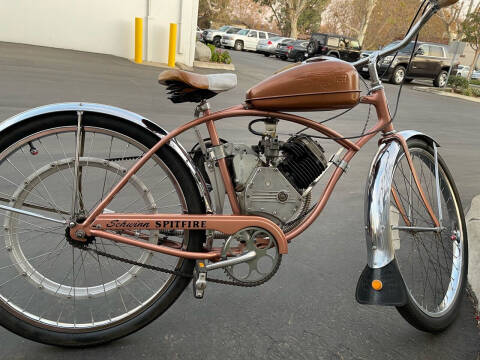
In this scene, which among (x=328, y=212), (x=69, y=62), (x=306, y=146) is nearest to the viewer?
(x=306, y=146)

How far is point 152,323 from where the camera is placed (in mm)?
2154

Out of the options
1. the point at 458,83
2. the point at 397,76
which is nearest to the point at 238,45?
the point at 397,76

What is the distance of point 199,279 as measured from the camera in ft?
6.16

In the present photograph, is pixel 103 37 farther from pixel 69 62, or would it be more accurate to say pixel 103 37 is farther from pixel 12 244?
pixel 12 244

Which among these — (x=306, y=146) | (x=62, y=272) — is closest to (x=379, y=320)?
(x=306, y=146)

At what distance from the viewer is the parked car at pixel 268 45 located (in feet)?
90.9

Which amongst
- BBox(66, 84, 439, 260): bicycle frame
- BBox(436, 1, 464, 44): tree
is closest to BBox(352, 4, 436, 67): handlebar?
BBox(66, 84, 439, 260): bicycle frame

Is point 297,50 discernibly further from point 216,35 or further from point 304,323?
point 304,323

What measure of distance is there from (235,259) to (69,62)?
1000cm

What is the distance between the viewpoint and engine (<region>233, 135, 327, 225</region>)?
195 centimetres

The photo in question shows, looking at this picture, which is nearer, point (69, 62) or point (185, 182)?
point (185, 182)

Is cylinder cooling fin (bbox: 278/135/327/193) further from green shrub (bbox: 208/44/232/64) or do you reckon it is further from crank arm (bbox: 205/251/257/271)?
green shrub (bbox: 208/44/232/64)

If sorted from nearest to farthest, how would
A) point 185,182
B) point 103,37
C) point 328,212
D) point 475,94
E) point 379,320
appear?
point 185,182, point 379,320, point 328,212, point 103,37, point 475,94

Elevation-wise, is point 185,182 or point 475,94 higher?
point 185,182
